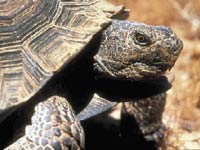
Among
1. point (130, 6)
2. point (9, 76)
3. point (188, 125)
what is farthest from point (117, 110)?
point (130, 6)

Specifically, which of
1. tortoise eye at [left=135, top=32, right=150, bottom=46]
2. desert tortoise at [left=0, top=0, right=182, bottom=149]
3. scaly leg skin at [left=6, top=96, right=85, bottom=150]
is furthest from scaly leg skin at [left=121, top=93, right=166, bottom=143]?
scaly leg skin at [left=6, top=96, right=85, bottom=150]

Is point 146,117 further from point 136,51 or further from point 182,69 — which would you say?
point 182,69

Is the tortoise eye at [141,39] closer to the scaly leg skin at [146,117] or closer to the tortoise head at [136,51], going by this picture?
the tortoise head at [136,51]

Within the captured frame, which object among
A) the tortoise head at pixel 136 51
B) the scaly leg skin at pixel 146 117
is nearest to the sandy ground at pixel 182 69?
the scaly leg skin at pixel 146 117

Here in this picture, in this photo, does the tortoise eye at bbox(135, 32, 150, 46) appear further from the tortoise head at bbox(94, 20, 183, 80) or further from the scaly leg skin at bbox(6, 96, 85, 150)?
the scaly leg skin at bbox(6, 96, 85, 150)

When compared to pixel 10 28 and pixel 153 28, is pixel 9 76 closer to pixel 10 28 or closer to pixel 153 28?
pixel 10 28

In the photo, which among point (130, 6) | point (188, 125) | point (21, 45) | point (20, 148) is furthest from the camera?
point (130, 6)

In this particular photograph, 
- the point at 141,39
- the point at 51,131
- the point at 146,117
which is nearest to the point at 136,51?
the point at 141,39
